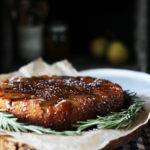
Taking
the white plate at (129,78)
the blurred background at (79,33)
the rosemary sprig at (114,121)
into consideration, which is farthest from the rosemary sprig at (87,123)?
the blurred background at (79,33)

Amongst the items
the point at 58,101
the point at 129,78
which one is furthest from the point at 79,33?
the point at 58,101

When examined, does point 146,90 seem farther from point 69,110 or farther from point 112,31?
point 112,31

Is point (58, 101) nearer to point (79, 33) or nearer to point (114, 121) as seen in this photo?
point (114, 121)

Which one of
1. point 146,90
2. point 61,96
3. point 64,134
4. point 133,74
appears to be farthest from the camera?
point 133,74

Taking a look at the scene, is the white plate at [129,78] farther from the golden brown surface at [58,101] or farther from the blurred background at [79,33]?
the blurred background at [79,33]

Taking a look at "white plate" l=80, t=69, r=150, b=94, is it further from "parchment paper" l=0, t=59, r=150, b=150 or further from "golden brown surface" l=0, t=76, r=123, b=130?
"parchment paper" l=0, t=59, r=150, b=150

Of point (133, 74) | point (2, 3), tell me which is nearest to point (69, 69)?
point (133, 74)

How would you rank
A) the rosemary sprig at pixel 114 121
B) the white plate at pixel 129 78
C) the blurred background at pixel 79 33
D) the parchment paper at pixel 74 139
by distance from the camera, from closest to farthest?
the parchment paper at pixel 74 139
the rosemary sprig at pixel 114 121
the white plate at pixel 129 78
the blurred background at pixel 79 33
